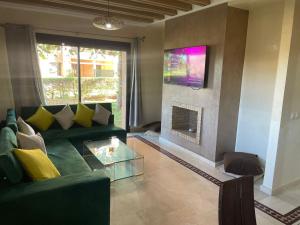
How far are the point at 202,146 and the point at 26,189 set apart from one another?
9.39 ft

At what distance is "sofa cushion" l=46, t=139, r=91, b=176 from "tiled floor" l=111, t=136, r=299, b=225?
564 millimetres

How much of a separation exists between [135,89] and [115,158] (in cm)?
256

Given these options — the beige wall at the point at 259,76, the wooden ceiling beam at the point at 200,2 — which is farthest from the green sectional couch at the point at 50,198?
the wooden ceiling beam at the point at 200,2

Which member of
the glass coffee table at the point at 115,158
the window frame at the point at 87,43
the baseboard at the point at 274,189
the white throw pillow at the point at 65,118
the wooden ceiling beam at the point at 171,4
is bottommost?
the baseboard at the point at 274,189

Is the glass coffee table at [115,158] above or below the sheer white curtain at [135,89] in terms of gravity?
below

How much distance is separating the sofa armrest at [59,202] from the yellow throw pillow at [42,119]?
7.39ft

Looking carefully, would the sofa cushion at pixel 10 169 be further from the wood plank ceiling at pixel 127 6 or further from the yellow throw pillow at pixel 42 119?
the wood plank ceiling at pixel 127 6

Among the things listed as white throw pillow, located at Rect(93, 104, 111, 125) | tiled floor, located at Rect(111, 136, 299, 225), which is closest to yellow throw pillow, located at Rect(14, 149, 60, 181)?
tiled floor, located at Rect(111, 136, 299, 225)

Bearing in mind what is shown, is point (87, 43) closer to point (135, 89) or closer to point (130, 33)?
point (130, 33)

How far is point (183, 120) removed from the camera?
4699 millimetres

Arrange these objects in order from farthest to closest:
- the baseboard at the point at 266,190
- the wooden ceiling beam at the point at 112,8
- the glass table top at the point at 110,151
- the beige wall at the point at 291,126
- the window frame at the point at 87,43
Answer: the window frame at the point at 87,43 < the wooden ceiling beam at the point at 112,8 < the glass table top at the point at 110,151 < the baseboard at the point at 266,190 < the beige wall at the point at 291,126

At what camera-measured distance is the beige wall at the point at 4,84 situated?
3.88 meters

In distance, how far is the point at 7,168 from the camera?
1738mm

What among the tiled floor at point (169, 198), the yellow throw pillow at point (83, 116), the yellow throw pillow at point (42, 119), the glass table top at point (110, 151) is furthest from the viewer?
the yellow throw pillow at point (83, 116)
